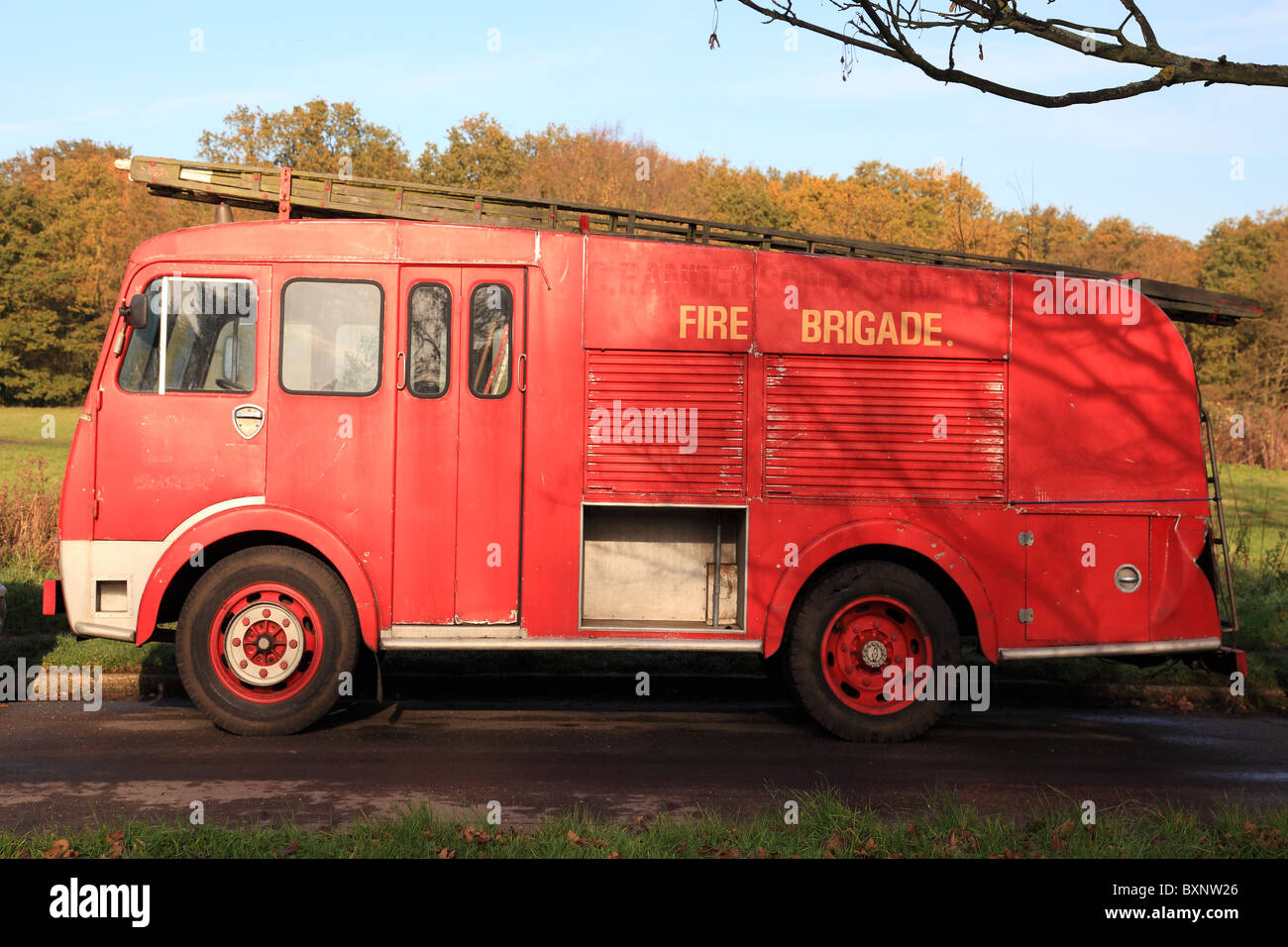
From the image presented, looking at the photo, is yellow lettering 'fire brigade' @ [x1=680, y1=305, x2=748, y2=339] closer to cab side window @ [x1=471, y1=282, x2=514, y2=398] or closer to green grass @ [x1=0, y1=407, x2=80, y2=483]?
cab side window @ [x1=471, y1=282, x2=514, y2=398]

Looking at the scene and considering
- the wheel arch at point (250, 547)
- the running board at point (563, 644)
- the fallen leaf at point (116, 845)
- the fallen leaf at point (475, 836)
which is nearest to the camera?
the fallen leaf at point (116, 845)

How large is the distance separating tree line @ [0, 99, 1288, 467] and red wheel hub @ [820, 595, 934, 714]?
15893 millimetres

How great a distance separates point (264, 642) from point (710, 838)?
3594 millimetres

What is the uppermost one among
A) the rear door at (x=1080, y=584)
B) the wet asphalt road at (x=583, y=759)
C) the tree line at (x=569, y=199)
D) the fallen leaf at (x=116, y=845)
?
the tree line at (x=569, y=199)

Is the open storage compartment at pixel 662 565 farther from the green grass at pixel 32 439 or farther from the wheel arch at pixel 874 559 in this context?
the green grass at pixel 32 439

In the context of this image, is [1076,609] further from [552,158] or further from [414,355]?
[552,158]

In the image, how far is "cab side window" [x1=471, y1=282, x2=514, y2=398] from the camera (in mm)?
7691

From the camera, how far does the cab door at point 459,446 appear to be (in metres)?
7.61

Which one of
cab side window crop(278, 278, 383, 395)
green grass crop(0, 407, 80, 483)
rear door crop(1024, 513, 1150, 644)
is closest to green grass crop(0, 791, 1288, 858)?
rear door crop(1024, 513, 1150, 644)

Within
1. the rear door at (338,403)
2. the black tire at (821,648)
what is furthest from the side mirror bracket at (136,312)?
the black tire at (821,648)

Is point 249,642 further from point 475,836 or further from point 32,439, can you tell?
point 32,439

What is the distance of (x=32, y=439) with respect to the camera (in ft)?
139

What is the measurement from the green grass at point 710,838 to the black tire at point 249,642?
2.07 m

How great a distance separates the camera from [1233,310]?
8453 millimetres
